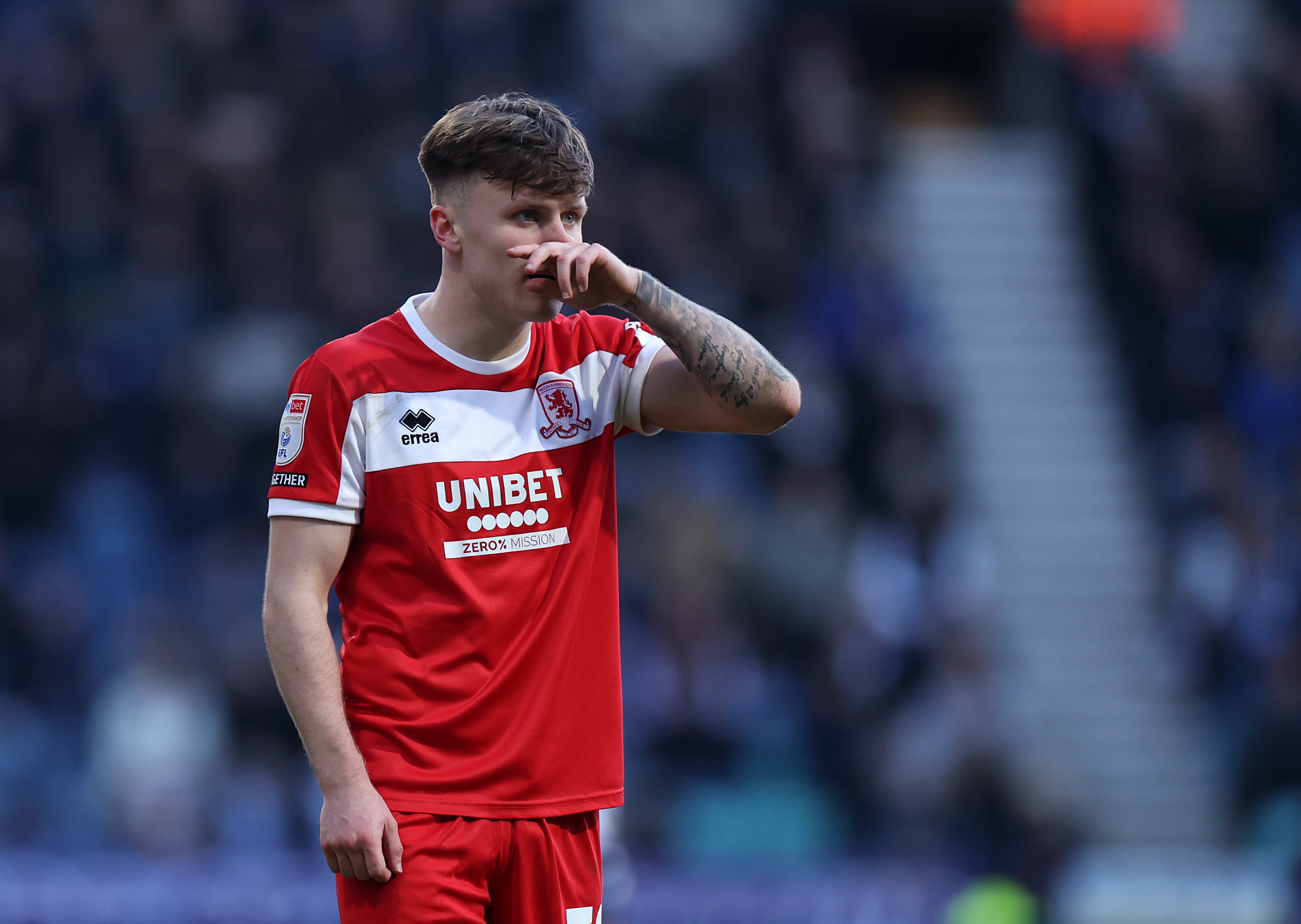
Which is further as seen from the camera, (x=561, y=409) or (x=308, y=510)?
(x=561, y=409)

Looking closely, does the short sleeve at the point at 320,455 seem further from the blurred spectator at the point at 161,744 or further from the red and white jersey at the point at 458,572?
the blurred spectator at the point at 161,744

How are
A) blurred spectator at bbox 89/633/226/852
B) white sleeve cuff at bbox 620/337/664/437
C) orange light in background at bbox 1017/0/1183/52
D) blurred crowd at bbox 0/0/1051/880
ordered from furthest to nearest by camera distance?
orange light in background at bbox 1017/0/1183/52 → blurred crowd at bbox 0/0/1051/880 → blurred spectator at bbox 89/633/226/852 → white sleeve cuff at bbox 620/337/664/437

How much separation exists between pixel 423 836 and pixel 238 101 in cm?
895

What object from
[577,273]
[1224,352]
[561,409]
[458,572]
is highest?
[1224,352]

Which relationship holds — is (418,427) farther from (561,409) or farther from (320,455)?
(561,409)

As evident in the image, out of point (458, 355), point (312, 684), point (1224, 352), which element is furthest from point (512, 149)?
point (1224, 352)

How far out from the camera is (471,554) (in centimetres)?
Result: 344

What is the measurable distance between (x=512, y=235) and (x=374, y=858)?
1.34 metres

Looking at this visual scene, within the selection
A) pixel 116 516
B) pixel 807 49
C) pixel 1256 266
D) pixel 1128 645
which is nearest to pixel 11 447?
pixel 116 516

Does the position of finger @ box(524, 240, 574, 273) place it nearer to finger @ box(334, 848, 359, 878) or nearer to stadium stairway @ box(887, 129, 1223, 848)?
finger @ box(334, 848, 359, 878)

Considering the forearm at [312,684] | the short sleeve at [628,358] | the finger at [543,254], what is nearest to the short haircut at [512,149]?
the finger at [543,254]

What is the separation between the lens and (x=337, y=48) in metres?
11.8

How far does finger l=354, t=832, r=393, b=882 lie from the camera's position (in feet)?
10.6

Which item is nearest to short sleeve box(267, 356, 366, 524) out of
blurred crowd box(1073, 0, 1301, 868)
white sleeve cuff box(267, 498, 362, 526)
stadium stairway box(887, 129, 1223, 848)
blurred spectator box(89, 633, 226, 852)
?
white sleeve cuff box(267, 498, 362, 526)
